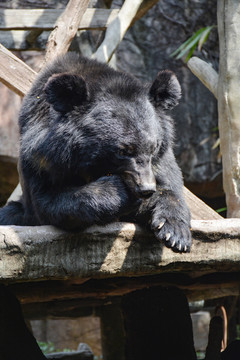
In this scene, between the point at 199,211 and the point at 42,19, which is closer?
the point at 199,211

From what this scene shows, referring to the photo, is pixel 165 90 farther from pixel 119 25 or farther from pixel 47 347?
pixel 47 347

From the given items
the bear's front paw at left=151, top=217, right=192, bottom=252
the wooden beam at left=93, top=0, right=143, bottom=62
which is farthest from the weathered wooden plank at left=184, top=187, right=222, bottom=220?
the wooden beam at left=93, top=0, right=143, bottom=62

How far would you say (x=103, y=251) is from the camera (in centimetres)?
248

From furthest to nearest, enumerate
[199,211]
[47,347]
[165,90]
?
[47,347]
[199,211]
[165,90]

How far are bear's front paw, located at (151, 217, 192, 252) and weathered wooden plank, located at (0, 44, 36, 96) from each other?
1807 millimetres

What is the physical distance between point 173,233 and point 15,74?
2.03 metres

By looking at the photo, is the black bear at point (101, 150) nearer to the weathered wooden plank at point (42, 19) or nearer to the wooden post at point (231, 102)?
the wooden post at point (231, 102)

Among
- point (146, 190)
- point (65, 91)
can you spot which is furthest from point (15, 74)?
point (146, 190)

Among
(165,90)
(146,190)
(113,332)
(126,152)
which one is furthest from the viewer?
(113,332)

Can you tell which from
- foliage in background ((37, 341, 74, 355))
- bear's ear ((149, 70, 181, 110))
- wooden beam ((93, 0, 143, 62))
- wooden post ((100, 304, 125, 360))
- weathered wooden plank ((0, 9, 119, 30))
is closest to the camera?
bear's ear ((149, 70, 181, 110))

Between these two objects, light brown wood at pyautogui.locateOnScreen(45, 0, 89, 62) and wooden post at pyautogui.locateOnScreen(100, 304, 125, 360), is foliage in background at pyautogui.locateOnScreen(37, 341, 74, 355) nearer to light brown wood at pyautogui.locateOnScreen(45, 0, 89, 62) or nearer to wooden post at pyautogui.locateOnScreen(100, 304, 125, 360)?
wooden post at pyautogui.locateOnScreen(100, 304, 125, 360)

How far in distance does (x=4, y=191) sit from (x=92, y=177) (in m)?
4.70

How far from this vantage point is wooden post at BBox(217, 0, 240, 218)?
3803 millimetres

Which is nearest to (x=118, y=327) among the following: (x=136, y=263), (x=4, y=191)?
(x=4, y=191)
